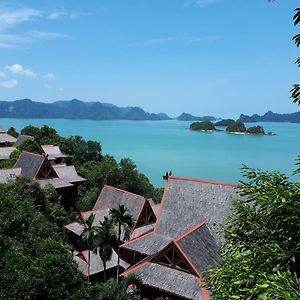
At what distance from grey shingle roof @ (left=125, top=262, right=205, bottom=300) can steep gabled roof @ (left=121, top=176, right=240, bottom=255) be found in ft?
6.13

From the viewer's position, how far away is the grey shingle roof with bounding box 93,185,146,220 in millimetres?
30677

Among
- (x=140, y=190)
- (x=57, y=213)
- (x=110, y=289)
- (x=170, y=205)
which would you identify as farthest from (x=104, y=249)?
(x=140, y=190)

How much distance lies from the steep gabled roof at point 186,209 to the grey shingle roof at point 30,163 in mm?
18285

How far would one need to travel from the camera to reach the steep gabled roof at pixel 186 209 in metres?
20.9

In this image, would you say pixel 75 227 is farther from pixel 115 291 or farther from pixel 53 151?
pixel 53 151

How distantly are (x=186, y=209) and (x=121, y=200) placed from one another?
11.1 meters

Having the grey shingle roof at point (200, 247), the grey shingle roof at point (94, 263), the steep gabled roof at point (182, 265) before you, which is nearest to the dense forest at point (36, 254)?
the steep gabled roof at point (182, 265)

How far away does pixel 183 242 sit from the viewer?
18750 millimetres

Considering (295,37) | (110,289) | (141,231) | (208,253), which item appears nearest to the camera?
(295,37)

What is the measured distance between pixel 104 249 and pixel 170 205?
4808 mm

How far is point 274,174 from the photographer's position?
33.3 ft

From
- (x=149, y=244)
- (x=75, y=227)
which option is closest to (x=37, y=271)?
(x=149, y=244)

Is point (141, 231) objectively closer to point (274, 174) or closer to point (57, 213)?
point (57, 213)

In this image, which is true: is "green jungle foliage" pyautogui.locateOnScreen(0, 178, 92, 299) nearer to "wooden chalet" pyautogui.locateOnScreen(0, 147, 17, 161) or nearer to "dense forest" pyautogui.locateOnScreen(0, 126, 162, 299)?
"dense forest" pyautogui.locateOnScreen(0, 126, 162, 299)
